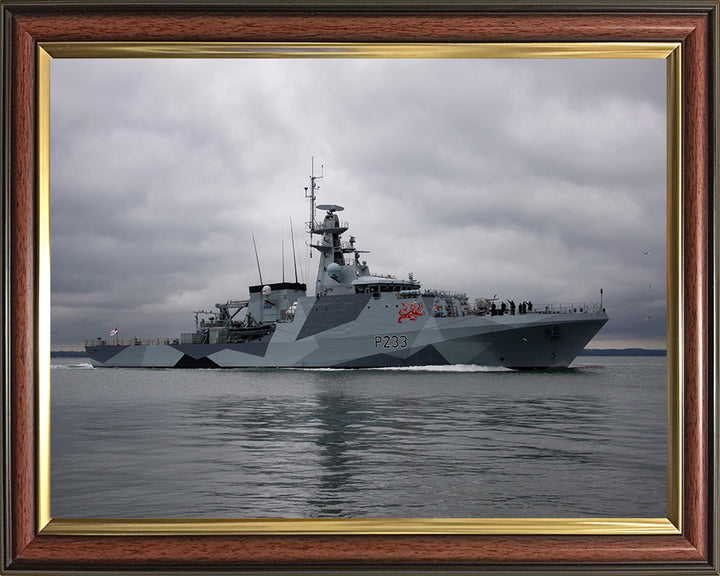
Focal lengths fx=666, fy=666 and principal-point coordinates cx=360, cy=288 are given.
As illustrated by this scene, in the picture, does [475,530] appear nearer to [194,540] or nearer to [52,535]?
[194,540]

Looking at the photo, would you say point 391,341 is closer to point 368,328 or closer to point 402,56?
point 368,328

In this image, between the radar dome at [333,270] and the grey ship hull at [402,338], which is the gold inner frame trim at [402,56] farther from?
the radar dome at [333,270]

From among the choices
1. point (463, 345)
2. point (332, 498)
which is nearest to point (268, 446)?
point (332, 498)

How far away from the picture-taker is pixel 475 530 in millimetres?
2764

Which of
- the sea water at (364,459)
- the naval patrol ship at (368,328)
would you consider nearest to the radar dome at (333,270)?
the naval patrol ship at (368,328)

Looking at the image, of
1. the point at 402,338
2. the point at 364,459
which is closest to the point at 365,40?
the point at 364,459

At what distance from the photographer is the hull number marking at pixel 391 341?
2923cm

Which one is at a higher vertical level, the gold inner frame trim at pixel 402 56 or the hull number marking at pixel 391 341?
the gold inner frame trim at pixel 402 56

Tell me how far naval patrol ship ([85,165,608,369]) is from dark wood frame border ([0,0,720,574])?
20082 mm

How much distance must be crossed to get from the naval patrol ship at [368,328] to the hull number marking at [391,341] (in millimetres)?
44

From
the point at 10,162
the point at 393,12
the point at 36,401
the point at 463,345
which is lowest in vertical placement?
the point at 463,345

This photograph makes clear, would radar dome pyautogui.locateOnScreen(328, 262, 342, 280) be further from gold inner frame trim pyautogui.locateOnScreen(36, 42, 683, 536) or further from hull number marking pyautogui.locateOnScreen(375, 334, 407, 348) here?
gold inner frame trim pyautogui.locateOnScreen(36, 42, 683, 536)

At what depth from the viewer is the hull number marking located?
1151 inches

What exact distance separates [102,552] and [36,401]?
715 mm
